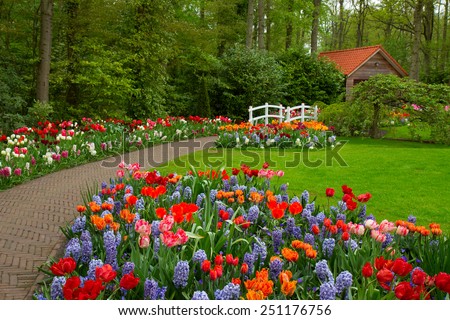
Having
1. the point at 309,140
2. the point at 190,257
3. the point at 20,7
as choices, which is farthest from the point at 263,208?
the point at 20,7

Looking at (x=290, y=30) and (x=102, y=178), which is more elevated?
(x=290, y=30)

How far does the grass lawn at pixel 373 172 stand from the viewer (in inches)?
263

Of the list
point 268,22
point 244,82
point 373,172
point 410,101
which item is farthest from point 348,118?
point 268,22

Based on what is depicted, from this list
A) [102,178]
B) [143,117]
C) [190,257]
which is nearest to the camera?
[190,257]

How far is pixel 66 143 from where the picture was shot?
402 inches

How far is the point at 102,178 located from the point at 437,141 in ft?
35.8

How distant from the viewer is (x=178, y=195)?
472 centimetres

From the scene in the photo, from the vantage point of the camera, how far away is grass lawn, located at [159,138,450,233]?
667 centimetres

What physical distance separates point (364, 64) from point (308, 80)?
480 centimetres

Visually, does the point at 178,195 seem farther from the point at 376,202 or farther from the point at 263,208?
the point at 376,202

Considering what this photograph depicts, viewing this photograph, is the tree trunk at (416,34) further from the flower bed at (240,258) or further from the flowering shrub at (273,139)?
the flower bed at (240,258)

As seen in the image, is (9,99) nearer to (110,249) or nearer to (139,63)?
(139,63)

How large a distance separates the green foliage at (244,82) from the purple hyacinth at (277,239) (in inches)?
749

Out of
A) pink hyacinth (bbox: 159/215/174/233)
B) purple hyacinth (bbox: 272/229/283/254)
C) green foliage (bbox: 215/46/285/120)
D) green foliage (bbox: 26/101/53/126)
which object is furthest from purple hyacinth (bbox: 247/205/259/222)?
green foliage (bbox: 215/46/285/120)
